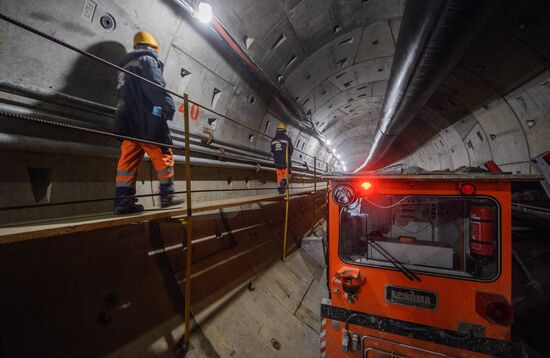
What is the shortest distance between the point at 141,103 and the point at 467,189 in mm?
3583

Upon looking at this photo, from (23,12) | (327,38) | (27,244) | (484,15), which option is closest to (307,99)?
(327,38)

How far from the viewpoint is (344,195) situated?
2457 mm

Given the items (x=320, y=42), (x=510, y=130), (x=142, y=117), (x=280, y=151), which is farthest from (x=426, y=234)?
(x=510, y=130)

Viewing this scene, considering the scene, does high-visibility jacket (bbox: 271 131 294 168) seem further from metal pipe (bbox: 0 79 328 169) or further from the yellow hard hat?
metal pipe (bbox: 0 79 328 169)

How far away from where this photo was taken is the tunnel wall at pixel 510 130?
516 cm

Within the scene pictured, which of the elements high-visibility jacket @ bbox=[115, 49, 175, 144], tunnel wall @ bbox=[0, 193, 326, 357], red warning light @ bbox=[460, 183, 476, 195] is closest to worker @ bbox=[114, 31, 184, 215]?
high-visibility jacket @ bbox=[115, 49, 175, 144]

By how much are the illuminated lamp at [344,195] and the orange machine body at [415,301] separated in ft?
0.18

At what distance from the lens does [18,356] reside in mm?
1559

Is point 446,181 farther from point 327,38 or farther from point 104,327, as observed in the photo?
point 327,38

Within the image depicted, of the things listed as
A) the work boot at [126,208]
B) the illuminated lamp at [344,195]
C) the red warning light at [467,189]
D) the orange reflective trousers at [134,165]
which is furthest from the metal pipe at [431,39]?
the work boot at [126,208]

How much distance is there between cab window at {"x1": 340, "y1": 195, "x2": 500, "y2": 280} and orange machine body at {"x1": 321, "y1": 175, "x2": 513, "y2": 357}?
5cm

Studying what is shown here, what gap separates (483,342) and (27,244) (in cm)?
410

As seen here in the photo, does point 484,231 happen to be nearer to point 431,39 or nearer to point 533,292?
point 533,292

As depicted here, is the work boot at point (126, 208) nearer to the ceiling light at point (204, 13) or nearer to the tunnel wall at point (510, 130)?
the ceiling light at point (204, 13)
